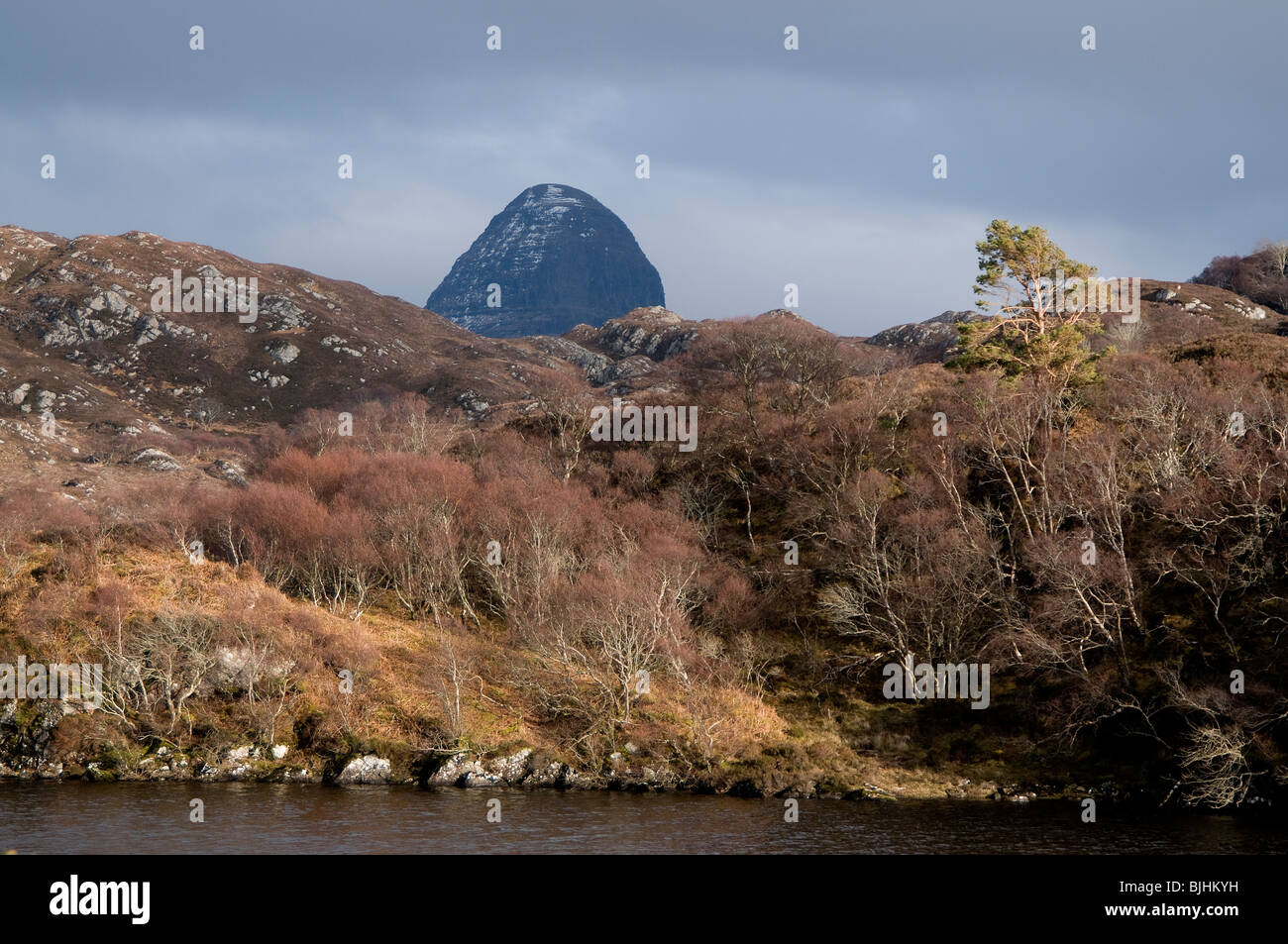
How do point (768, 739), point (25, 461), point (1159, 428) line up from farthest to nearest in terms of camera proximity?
point (25, 461), point (1159, 428), point (768, 739)

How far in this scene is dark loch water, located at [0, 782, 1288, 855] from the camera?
Result: 129ft

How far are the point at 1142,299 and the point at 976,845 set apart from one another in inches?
5194

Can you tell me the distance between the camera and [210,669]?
58.0m

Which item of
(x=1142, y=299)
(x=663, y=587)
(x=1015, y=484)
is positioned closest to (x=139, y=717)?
(x=663, y=587)

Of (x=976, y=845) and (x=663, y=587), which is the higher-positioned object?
(x=663, y=587)

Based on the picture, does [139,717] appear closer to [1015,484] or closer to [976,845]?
[976,845]

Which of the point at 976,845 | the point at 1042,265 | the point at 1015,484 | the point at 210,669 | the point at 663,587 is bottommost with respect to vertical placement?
the point at 976,845

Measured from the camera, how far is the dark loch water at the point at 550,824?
39.2 meters

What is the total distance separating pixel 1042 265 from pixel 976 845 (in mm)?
49373

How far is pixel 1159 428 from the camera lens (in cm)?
6512

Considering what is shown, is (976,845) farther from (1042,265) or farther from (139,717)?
(1042,265)

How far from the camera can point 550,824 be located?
144ft
